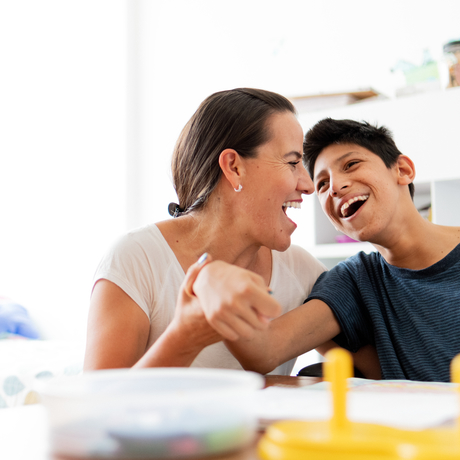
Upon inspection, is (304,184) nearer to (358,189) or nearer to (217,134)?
(358,189)

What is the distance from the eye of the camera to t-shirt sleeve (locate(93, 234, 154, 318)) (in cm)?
116

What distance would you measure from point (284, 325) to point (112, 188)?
2801 mm

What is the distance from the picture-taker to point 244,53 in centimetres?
362

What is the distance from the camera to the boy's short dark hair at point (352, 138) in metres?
1.50

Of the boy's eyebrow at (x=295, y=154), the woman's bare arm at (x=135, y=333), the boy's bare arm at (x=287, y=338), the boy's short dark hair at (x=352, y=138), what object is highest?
the boy's short dark hair at (x=352, y=138)

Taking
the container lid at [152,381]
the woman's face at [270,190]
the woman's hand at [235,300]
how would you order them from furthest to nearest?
the woman's face at [270,190], the woman's hand at [235,300], the container lid at [152,381]

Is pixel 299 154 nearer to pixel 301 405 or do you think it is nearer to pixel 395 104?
pixel 301 405

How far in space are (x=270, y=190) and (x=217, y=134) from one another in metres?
0.19

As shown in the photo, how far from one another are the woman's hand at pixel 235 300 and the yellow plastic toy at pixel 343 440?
0.75ft

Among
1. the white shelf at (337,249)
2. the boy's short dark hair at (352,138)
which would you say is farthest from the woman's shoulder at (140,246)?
the white shelf at (337,249)

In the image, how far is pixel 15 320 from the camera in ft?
10.2

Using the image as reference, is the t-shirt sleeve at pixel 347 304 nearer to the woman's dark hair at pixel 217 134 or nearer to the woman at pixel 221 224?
the woman at pixel 221 224

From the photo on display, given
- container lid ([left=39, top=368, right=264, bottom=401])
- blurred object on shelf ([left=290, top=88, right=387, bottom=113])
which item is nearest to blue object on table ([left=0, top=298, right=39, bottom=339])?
blurred object on shelf ([left=290, top=88, right=387, bottom=113])

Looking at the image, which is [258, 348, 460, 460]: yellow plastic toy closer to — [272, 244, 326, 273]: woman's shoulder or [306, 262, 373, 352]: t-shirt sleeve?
[306, 262, 373, 352]: t-shirt sleeve
